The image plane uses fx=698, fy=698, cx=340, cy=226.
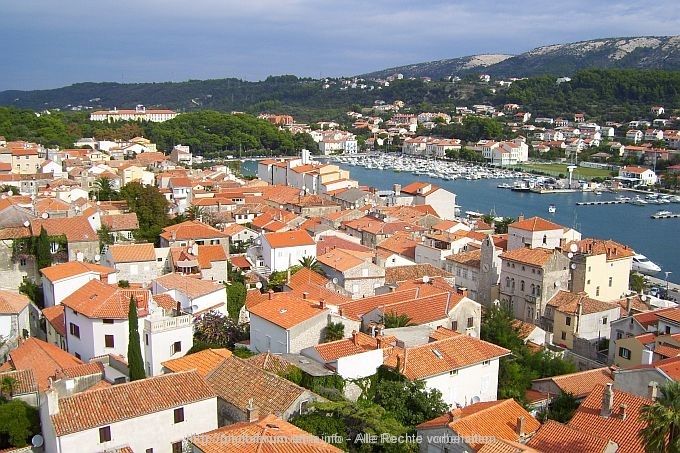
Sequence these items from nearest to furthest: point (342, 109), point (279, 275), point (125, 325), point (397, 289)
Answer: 1. point (125, 325)
2. point (397, 289)
3. point (279, 275)
4. point (342, 109)

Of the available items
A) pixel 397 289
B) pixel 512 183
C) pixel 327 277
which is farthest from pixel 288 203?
pixel 512 183

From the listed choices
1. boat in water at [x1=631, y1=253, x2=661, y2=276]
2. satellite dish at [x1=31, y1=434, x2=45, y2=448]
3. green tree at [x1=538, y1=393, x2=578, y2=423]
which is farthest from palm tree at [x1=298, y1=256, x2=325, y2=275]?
boat in water at [x1=631, y1=253, x2=661, y2=276]

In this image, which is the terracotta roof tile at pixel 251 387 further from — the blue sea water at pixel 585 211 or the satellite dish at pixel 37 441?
the blue sea water at pixel 585 211

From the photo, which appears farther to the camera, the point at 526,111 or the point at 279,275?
the point at 526,111

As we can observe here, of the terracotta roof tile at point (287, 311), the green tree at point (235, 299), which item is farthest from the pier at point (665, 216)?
the terracotta roof tile at point (287, 311)

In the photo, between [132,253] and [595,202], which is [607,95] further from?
[132,253]

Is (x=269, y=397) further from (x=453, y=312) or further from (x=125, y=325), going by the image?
(x=453, y=312)

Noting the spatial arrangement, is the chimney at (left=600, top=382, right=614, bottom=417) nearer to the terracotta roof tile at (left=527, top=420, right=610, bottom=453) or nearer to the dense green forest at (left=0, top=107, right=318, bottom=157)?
the terracotta roof tile at (left=527, top=420, right=610, bottom=453)
